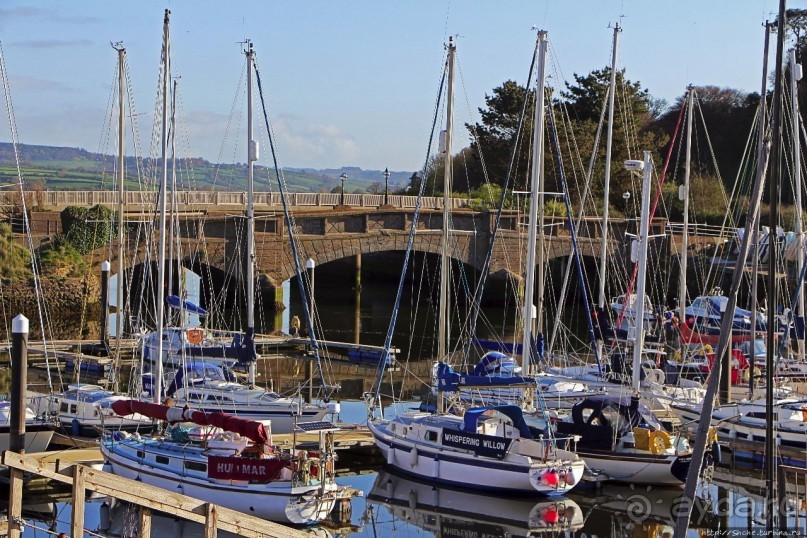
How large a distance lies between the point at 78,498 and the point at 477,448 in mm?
14271

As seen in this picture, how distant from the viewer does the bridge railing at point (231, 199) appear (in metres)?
64.1

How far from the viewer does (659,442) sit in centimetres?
2997

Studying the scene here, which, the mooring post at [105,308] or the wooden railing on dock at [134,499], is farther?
the mooring post at [105,308]

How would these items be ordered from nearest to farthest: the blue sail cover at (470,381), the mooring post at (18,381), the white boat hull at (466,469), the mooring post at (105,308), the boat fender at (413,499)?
the mooring post at (18,381) < the white boat hull at (466,469) < the boat fender at (413,499) < the blue sail cover at (470,381) < the mooring post at (105,308)

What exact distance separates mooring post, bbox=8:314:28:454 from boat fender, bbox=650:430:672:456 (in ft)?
45.5

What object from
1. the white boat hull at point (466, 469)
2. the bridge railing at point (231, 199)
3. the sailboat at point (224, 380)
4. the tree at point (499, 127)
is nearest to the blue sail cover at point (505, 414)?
the white boat hull at point (466, 469)

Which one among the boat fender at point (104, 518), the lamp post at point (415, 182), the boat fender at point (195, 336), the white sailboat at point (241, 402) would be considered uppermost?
the lamp post at point (415, 182)

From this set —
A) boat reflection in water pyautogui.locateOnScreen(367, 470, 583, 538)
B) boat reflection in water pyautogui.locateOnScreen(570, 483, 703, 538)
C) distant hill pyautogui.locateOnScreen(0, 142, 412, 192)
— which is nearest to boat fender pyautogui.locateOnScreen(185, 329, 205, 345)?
boat reflection in water pyautogui.locateOnScreen(367, 470, 583, 538)

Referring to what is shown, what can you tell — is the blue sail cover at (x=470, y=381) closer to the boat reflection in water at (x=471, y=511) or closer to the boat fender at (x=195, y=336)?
the boat reflection in water at (x=471, y=511)

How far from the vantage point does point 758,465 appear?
106 feet

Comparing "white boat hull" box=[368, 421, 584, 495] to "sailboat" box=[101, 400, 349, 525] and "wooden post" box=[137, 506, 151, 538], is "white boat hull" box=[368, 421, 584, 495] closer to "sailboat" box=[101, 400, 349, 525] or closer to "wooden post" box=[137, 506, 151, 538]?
"sailboat" box=[101, 400, 349, 525]

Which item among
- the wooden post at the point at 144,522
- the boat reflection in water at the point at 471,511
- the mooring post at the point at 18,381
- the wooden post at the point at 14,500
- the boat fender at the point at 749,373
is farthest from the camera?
the boat fender at the point at 749,373

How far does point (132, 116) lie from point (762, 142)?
1280 inches

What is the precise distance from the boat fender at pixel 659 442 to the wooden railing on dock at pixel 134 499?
15027mm
